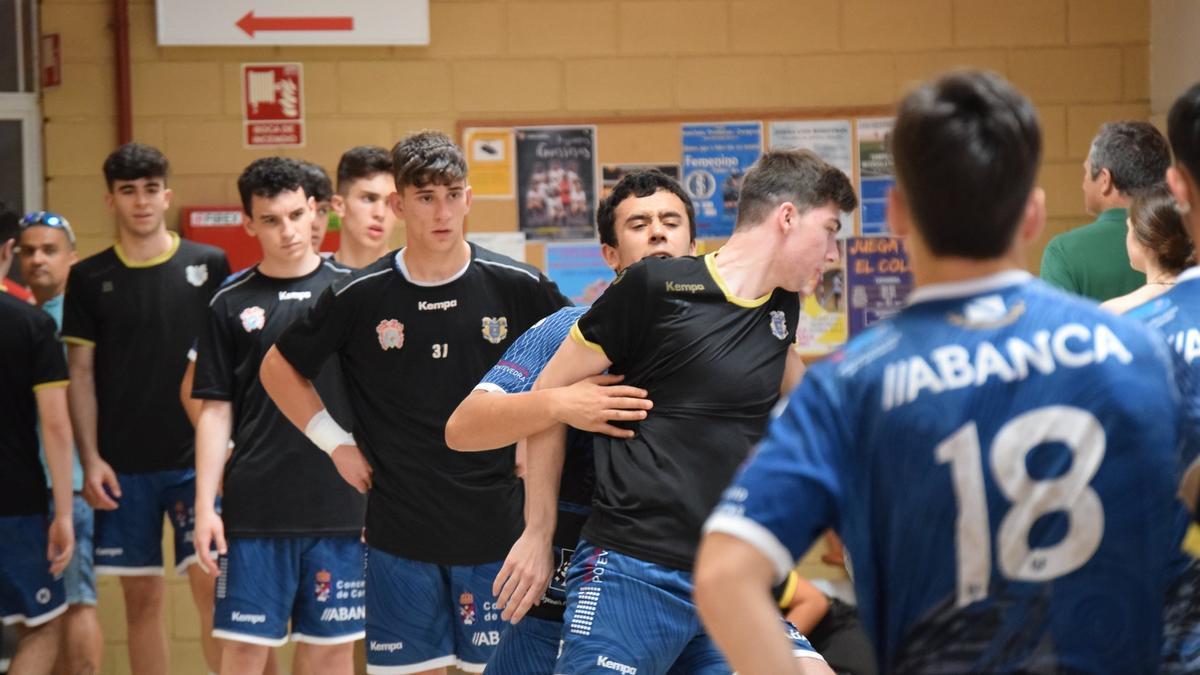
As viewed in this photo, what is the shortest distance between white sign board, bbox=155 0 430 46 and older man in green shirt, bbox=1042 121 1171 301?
2971mm

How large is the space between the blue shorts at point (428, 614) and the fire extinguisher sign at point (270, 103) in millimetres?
2839

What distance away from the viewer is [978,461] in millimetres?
1482

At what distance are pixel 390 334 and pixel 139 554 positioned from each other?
1.91 metres

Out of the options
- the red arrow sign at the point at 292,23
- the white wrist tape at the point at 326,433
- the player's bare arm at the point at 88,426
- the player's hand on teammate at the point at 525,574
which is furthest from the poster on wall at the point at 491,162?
the player's hand on teammate at the point at 525,574

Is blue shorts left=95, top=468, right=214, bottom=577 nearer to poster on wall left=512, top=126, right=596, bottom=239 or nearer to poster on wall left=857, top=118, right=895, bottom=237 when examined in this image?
poster on wall left=512, top=126, right=596, bottom=239

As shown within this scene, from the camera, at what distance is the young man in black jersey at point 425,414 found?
145 inches

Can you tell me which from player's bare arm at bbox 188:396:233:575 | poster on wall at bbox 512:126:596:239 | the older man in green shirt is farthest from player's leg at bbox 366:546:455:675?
poster on wall at bbox 512:126:596:239

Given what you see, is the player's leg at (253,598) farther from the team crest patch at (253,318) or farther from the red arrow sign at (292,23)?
the red arrow sign at (292,23)

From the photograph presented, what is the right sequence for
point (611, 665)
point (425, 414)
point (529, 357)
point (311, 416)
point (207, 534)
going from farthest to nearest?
1. point (207, 534)
2. point (311, 416)
3. point (425, 414)
4. point (529, 357)
5. point (611, 665)

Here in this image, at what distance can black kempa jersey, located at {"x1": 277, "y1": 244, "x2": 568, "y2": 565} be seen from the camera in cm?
369

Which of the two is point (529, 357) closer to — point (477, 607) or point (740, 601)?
point (477, 607)

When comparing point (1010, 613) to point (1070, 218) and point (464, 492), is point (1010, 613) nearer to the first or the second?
point (464, 492)

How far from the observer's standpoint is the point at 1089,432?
1.49 m

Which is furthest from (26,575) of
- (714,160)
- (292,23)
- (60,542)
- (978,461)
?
(978,461)
